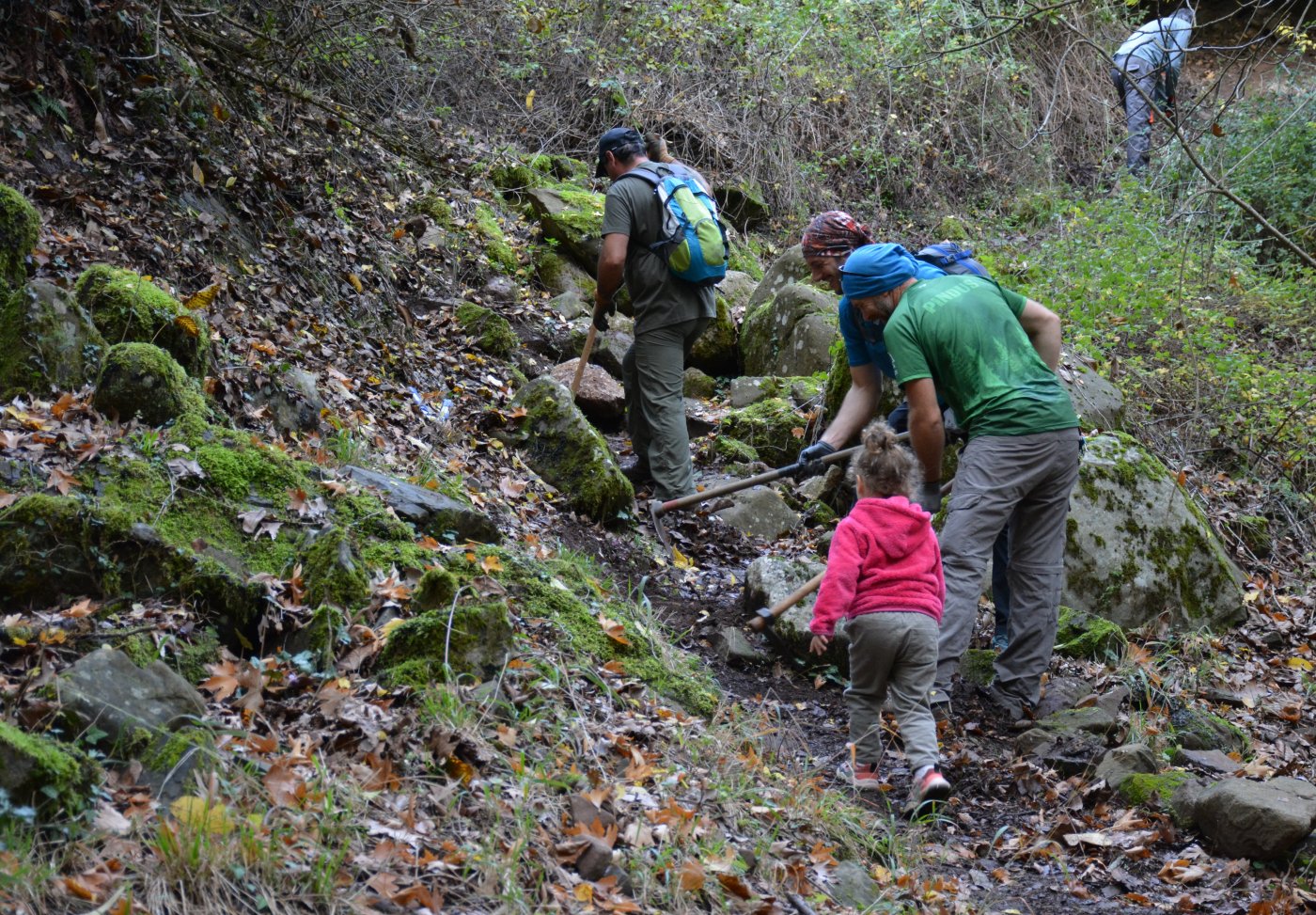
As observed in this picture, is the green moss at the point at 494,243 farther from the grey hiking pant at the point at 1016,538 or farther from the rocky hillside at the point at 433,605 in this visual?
the grey hiking pant at the point at 1016,538

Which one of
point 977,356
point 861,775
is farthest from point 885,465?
point 861,775

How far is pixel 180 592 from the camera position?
3.84m

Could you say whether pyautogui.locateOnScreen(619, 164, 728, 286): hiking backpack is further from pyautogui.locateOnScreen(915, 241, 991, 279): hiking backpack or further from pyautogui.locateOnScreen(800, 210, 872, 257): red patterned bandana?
pyautogui.locateOnScreen(915, 241, 991, 279): hiking backpack

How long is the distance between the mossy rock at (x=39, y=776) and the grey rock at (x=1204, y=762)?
486cm

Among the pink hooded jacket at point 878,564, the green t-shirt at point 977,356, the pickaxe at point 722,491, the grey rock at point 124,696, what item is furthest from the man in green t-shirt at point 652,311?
the grey rock at point 124,696

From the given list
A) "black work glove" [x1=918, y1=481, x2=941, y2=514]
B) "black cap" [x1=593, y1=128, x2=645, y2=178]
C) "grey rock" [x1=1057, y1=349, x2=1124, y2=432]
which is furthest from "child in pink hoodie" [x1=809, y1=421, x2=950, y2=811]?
"grey rock" [x1=1057, y1=349, x2=1124, y2=432]

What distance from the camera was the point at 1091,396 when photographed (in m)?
8.06

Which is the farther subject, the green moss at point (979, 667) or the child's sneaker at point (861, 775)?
the green moss at point (979, 667)

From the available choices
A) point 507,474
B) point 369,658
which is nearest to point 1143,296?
point 507,474

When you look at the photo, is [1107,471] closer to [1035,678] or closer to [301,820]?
[1035,678]

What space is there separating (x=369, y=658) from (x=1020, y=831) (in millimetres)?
Result: 2876

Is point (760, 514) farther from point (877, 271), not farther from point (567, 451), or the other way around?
point (877, 271)

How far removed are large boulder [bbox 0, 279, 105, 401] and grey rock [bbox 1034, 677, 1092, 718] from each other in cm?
499

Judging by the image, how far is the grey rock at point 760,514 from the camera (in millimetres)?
7555
